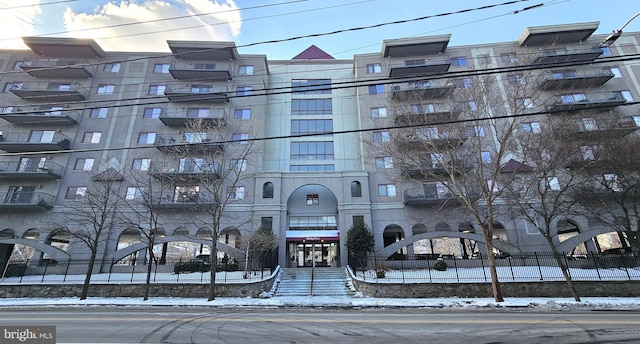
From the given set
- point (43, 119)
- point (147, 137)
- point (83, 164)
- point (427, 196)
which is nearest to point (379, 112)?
point (427, 196)

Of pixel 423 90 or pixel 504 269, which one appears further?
pixel 423 90

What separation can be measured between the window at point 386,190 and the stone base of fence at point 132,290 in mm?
15282

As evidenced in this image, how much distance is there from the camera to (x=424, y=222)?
1063 inches

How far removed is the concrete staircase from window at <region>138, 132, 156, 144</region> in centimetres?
2049

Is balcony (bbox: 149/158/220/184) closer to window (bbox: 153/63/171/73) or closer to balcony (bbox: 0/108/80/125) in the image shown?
balcony (bbox: 0/108/80/125)

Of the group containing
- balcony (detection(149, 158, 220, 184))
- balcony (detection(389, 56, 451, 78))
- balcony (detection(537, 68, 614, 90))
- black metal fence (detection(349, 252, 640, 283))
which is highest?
balcony (detection(389, 56, 451, 78))

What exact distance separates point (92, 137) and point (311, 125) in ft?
76.8

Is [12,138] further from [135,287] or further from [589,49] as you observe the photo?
[589,49]

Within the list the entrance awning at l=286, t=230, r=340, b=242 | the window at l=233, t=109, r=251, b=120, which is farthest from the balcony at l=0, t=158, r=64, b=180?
the entrance awning at l=286, t=230, r=340, b=242

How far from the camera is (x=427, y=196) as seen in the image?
26.9 meters

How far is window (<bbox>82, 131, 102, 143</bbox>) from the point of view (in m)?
30.1

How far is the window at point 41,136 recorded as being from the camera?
29.6 metres

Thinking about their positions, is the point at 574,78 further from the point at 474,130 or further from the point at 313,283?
the point at 313,283

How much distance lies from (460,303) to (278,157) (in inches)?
922
